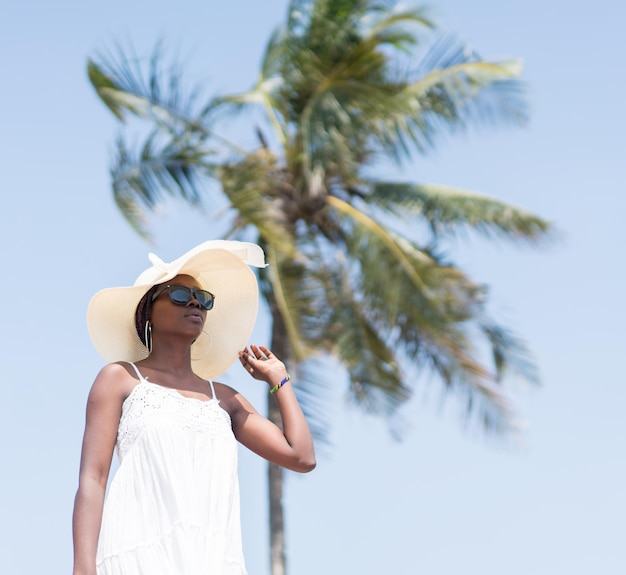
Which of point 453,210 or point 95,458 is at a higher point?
point 453,210

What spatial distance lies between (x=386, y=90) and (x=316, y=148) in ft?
4.05

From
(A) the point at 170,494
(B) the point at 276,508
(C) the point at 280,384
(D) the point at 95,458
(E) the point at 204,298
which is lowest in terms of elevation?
(A) the point at 170,494

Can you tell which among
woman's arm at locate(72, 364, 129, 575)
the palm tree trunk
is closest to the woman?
woman's arm at locate(72, 364, 129, 575)

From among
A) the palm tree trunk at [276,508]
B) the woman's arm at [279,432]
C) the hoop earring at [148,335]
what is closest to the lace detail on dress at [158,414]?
the woman's arm at [279,432]

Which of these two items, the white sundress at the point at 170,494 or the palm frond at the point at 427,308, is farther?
the palm frond at the point at 427,308

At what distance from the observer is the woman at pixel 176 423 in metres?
4.25

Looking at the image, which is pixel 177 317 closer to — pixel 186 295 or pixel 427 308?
pixel 186 295

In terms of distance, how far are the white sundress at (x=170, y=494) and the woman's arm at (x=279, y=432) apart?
0.19 metres

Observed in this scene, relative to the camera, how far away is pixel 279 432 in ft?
15.5

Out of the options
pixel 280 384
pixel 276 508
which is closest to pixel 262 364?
pixel 280 384

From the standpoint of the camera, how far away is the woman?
4.25m

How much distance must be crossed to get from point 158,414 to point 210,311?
30.1 inches

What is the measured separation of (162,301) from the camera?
4742 millimetres

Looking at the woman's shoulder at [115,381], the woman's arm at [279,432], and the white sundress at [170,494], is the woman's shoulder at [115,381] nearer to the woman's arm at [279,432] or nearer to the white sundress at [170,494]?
the white sundress at [170,494]
